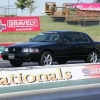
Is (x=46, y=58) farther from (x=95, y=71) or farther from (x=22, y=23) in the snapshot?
(x=22, y=23)

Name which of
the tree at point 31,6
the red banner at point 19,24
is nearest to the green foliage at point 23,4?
the tree at point 31,6

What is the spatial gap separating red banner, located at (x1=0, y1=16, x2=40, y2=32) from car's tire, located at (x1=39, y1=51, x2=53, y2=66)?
20.1 m

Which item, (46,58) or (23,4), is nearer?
(46,58)

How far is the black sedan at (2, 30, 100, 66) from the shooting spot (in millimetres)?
17109

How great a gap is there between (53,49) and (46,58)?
520 mm

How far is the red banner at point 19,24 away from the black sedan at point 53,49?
18951 millimetres

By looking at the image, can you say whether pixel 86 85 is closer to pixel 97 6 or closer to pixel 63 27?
pixel 63 27

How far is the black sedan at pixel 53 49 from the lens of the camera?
56.1 ft

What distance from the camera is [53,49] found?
17625 millimetres

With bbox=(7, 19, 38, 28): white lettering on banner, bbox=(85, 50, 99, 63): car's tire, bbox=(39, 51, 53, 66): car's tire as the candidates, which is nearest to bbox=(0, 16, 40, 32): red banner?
bbox=(7, 19, 38, 28): white lettering on banner

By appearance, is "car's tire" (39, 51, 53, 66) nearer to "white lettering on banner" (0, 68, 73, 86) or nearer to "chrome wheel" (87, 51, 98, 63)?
"chrome wheel" (87, 51, 98, 63)

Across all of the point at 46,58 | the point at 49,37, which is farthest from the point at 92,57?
the point at 46,58

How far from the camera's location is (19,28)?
39.4 m

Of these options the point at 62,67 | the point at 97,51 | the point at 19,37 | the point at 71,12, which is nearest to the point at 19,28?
the point at 19,37
